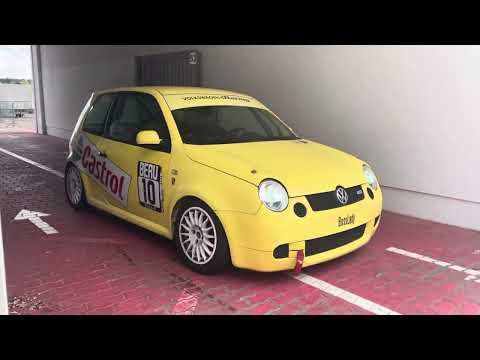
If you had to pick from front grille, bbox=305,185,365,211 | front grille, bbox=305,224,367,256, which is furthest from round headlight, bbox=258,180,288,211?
front grille, bbox=305,224,367,256

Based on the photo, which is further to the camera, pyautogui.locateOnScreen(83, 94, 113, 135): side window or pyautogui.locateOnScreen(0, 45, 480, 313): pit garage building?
pyautogui.locateOnScreen(83, 94, 113, 135): side window

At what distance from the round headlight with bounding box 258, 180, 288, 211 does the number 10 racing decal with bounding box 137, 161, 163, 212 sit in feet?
3.86

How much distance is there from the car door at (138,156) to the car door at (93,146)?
0.52 feet

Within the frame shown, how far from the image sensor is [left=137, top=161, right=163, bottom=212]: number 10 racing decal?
438 cm

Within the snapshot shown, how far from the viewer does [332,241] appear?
153 inches

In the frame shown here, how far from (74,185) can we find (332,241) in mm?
3694

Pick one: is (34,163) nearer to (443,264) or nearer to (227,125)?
(227,125)

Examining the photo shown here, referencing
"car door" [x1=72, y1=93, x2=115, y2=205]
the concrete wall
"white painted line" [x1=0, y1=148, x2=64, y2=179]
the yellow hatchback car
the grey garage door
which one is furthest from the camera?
the grey garage door

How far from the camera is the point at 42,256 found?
4.53m

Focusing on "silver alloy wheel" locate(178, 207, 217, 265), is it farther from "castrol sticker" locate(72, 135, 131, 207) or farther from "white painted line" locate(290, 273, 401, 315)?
"castrol sticker" locate(72, 135, 131, 207)

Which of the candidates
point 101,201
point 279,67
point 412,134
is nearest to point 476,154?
point 412,134

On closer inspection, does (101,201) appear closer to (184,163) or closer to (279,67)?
(184,163)

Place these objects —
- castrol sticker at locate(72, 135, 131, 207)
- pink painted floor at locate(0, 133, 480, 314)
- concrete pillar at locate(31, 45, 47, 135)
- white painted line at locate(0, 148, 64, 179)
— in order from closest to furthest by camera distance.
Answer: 1. pink painted floor at locate(0, 133, 480, 314)
2. castrol sticker at locate(72, 135, 131, 207)
3. white painted line at locate(0, 148, 64, 179)
4. concrete pillar at locate(31, 45, 47, 135)

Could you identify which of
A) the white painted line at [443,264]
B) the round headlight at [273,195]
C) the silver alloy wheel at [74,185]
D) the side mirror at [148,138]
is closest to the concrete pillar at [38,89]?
the silver alloy wheel at [74,185]
